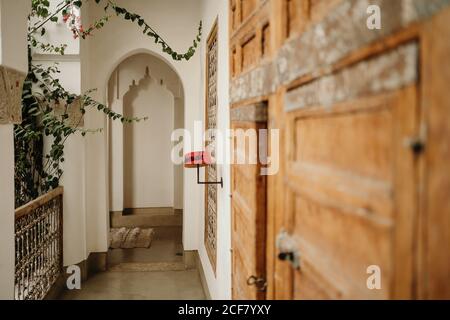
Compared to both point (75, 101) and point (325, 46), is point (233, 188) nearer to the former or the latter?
point (325, 46)

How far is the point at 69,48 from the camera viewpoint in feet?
16.9

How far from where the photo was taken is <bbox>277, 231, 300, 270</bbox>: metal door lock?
140 centimetres

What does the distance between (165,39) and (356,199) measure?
5.26 metres

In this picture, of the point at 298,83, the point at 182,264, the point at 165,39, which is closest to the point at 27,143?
the point at 165,39

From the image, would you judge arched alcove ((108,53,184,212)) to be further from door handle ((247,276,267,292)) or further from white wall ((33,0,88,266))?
door handle ((247,276,267,292))

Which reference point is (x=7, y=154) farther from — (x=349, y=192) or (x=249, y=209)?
(x=349, y=192)

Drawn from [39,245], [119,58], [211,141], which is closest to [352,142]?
[211,141]

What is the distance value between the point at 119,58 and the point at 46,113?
1.33m

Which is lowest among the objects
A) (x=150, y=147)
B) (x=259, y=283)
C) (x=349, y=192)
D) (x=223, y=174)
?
(x=259, y=283)

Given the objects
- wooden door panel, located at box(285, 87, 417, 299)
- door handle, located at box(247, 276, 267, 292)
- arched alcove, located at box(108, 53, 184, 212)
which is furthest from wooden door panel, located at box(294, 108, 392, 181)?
arched alcove, located at box(108, 53, 184, 212)

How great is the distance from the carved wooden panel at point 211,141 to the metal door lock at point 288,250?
97.7 inches

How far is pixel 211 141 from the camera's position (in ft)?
14.3

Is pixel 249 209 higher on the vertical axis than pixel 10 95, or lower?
lower

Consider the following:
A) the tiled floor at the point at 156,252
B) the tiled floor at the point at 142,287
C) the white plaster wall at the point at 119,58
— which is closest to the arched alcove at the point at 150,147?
the tiled floor at the point at 156,252
